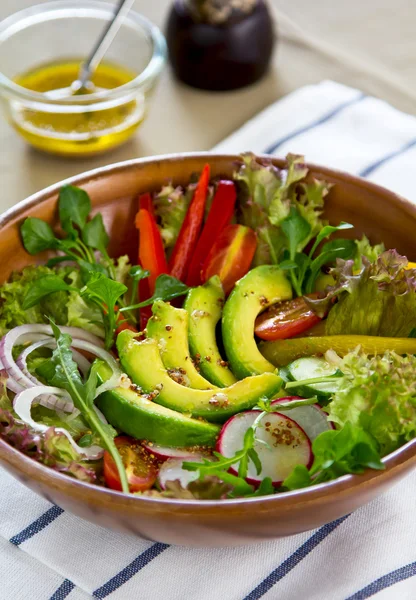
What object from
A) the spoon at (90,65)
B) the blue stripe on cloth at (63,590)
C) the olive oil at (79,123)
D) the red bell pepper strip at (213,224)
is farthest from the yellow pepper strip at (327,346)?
the spoon at (90,65)

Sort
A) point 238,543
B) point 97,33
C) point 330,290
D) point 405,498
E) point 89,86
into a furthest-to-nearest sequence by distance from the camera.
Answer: point 97,33 < point 89,86 < point 330,290 < point 405,498 < point 238,543

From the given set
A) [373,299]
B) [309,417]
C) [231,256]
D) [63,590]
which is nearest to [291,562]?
[309,417]

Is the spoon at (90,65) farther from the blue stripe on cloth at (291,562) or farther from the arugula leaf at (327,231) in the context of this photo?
the blue stripe on cloth at (291,562)

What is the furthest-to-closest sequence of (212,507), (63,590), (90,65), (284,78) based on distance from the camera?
1. (284,78)
2. (90,65)
3. (63,590)
4. (212,507)

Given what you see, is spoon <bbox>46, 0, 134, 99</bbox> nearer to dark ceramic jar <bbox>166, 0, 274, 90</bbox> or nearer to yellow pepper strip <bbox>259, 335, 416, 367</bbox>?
dark ceramic jar <bbox>166, 0, 274, 90</bbox>

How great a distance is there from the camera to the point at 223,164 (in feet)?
6.11

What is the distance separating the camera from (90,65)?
2.38 m

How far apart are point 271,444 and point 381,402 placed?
20 centimetres

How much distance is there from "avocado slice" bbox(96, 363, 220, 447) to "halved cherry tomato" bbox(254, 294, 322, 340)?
0.27m

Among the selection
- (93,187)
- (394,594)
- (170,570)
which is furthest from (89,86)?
(394,594)

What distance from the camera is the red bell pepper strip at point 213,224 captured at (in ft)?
5.92

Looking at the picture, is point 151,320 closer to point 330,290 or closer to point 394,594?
point 330,290

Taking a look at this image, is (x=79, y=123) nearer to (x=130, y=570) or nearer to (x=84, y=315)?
(x=84, y=315)

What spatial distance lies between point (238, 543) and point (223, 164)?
2.94ft
